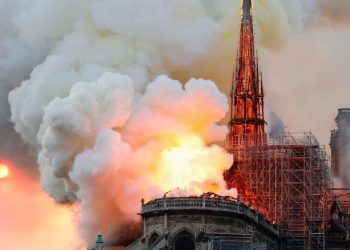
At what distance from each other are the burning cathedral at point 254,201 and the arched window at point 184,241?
28mm

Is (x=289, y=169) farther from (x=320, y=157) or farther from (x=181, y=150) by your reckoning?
(x=181, y=150)

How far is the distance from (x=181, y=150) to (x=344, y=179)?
174 feet

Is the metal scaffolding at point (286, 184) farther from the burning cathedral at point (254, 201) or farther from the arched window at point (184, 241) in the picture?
the arched window at point (184, 241)

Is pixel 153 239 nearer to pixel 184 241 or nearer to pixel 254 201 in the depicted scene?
pixel 184 241

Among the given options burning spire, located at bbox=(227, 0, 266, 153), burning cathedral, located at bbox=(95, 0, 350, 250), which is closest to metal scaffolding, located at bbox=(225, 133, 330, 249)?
burning cathedral, located at bbox=(95, 0, 350, 250)

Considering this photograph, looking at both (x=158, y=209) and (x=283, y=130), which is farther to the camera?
(x=283, y=130)

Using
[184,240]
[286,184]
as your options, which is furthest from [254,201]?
[184,240]

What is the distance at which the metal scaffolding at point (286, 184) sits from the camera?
11412 centimetres

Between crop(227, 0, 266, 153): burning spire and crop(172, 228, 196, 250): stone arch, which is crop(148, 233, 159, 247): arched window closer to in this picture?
crop(172, 228, 196, 250): stone arch

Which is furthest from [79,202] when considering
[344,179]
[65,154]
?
[344,179]

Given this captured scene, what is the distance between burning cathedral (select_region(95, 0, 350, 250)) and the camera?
325 ft

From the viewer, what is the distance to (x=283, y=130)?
449ft

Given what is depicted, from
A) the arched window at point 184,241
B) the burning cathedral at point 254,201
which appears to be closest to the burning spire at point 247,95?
the burning cathedral at point 254,201

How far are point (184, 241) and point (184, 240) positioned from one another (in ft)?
0.39
